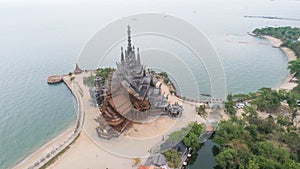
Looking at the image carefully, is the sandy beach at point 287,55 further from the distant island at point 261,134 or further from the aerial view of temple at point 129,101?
the aerial view of temple at point 129,101

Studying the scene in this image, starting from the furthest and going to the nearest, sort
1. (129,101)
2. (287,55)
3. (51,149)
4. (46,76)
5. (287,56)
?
(287,55) → (287,56) → (46,76) → (129,101) → (51,149)

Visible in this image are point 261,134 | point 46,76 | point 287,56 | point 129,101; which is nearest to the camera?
point 261,134

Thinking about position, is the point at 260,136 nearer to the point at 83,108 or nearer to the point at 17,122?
the point at 83,108

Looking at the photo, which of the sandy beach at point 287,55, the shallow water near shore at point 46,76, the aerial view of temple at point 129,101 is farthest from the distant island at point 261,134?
the aerial view of temple at point 129,101

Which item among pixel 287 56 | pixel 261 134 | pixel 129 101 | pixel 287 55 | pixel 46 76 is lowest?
pixel 46 76

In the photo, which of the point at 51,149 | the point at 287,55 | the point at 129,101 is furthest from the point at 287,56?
the point at 51,149

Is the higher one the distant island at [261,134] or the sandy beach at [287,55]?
the sandy beach at [287,55]

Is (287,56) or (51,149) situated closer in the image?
(51,149)

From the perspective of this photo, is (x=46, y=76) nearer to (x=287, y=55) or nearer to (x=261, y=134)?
(x=261, y=134)

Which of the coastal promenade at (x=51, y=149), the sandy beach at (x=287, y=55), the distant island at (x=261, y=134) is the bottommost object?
the coastal promenade at (x=51, y=149)
